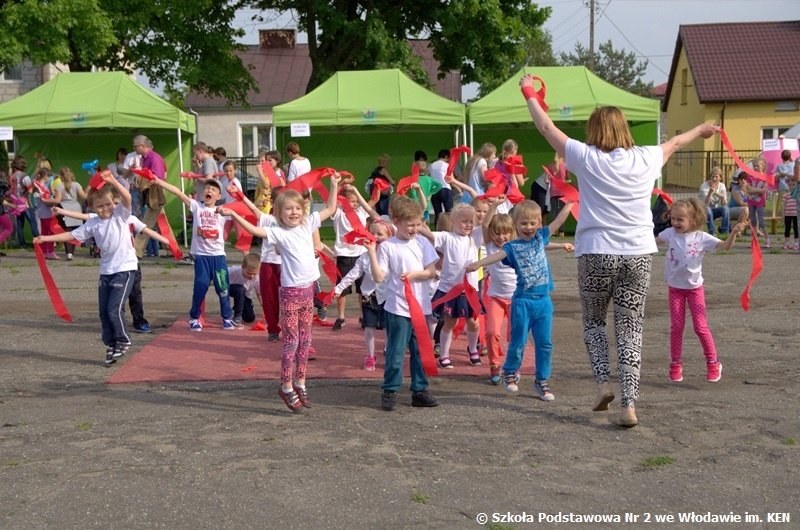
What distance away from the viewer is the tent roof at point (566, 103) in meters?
19.0

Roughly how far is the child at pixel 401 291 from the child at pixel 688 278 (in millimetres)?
2011

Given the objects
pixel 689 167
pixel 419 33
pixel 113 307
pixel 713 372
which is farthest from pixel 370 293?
pixel 689 167

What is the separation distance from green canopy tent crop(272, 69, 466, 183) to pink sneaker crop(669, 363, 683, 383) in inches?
476

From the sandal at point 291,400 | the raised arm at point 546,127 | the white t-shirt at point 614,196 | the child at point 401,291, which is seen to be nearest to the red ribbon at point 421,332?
the child at point 401,291

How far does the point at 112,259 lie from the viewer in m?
8.79

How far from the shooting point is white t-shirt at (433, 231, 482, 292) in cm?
802

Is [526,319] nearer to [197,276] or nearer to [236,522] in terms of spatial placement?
[236,522]

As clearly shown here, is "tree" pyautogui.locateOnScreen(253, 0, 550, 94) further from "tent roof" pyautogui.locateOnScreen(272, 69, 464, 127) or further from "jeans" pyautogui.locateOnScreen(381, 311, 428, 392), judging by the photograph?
"jeans" pyautogui.locateOnScreen(381, 311, 428, 392)

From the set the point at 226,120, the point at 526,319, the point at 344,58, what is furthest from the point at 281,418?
the point at 226,120

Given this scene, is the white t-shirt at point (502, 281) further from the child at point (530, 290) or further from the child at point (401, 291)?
the child at point (401, 291)

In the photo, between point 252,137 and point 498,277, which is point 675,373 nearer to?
point 498,277

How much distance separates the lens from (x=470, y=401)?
7082 millimetres

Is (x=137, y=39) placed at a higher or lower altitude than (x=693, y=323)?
higher

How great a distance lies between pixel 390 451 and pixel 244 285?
16.7 feet
